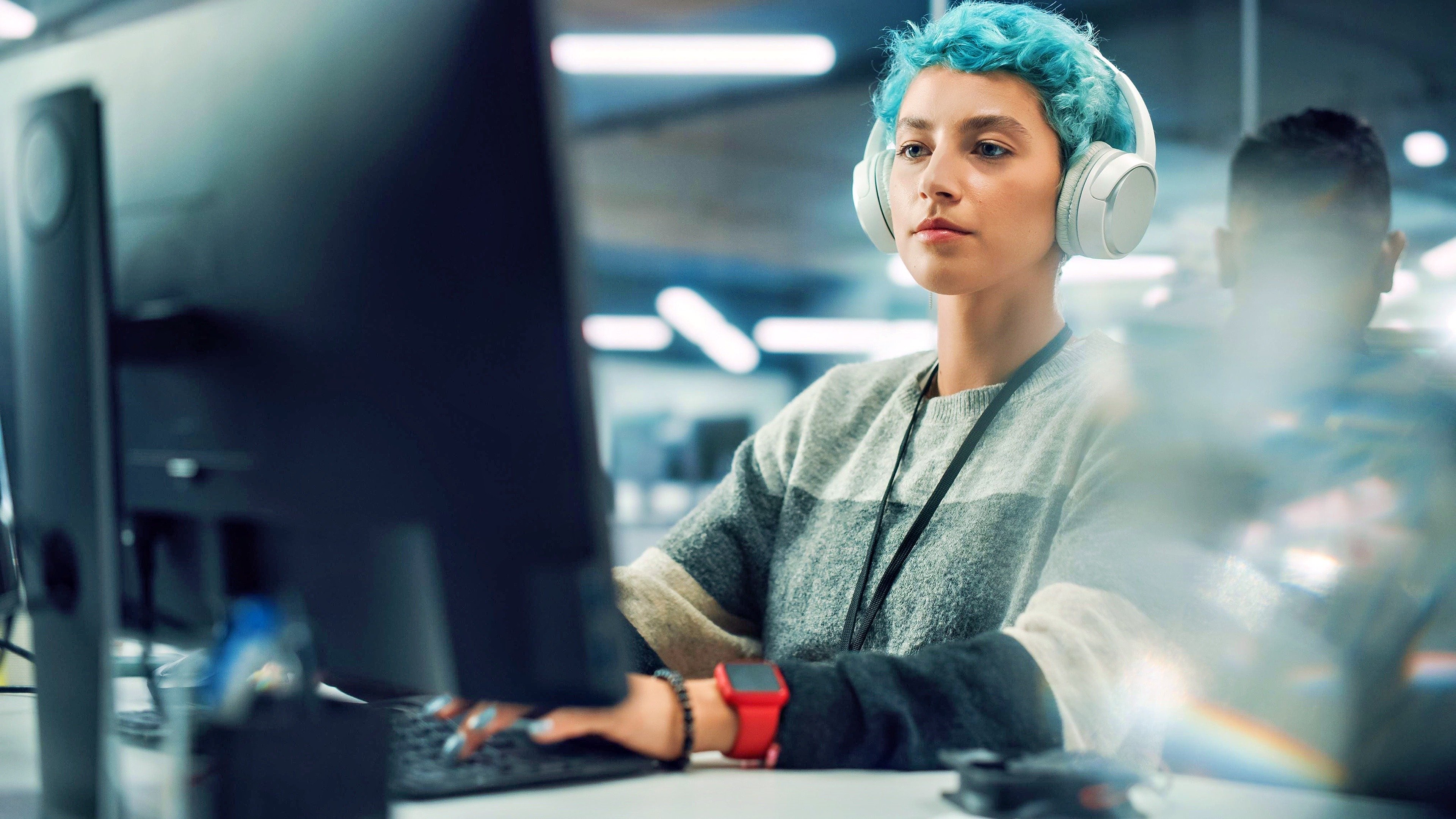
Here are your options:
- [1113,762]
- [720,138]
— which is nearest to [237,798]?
[1113,762]

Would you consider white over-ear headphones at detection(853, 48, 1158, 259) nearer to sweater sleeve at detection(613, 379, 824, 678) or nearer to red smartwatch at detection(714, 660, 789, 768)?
sweater sleeve at detection(613, 379, 824, 678)

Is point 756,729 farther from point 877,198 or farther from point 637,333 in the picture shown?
point 637,333

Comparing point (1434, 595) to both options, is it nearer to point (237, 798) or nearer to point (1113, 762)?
point (1113, 762)

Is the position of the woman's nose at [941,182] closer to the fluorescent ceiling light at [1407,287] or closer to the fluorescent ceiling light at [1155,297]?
the fluorescent ceiling light at [1155,297]

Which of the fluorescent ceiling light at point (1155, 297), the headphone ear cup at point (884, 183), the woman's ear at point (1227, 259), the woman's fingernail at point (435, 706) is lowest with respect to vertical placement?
the woman's fingernail at point (435, 706)

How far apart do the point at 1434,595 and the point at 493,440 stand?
1303mm

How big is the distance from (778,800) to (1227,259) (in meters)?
1.40

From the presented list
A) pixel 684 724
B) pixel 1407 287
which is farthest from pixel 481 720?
pixel 1407 287

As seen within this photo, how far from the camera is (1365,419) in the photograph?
1.56m

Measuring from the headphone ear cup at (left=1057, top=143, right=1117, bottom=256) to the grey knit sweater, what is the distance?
0.13 metres

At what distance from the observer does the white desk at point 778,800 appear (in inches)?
27.4

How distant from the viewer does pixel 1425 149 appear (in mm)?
3078

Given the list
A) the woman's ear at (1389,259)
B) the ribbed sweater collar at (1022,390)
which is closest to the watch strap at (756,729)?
the ribbed sweater collar at (1022,390)

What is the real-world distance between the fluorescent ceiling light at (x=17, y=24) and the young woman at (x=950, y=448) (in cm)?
78
